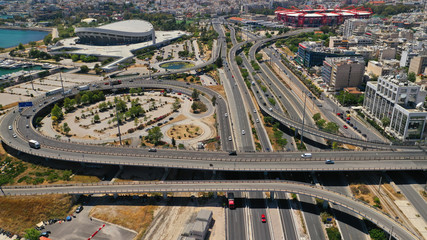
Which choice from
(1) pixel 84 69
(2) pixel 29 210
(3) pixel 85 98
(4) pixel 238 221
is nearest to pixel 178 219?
(4) pixel 238 221

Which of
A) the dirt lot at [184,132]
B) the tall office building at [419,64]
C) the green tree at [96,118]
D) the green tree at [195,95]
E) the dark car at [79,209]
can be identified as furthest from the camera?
the tall office building at [419,64]

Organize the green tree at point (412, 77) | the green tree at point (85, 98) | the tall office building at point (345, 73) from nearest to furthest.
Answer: the green tree at point (85, 98)
the green tree at point (412, 77)
the tall office building at point (345, 73)

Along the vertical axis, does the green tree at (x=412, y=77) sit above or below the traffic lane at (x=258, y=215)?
above

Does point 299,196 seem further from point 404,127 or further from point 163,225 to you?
point 404,127

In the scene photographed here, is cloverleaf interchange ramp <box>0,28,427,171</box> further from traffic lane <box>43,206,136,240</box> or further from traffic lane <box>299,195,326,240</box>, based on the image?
traffic lane <box>43,206,136,240</box>

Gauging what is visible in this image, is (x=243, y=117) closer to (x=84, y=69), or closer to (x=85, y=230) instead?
(x=85, y=230)

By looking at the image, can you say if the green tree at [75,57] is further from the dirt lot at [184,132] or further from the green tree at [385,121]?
the green tree at [385,121]

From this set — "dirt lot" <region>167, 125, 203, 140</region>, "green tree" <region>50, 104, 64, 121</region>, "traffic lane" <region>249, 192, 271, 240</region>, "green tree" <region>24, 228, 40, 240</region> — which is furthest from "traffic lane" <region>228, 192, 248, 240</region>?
"green tree" <region>50, 104, 64, 121</region>

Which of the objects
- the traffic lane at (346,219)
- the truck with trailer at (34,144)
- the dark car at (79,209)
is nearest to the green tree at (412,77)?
the traffic lane at (346,219)
